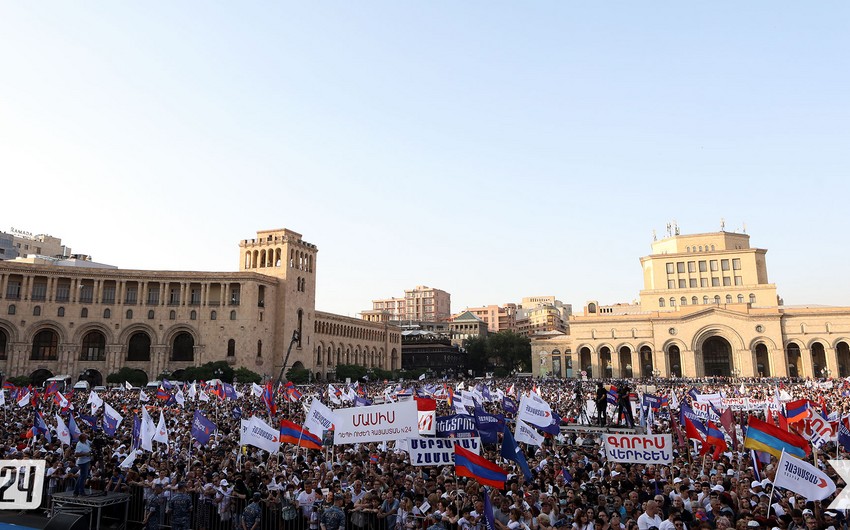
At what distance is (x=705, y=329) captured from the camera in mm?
78312

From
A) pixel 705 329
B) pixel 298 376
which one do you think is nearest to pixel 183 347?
pixel 298 376

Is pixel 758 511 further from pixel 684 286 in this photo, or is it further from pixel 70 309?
pixel 684 286

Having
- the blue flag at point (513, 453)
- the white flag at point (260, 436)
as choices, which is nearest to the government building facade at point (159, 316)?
the white flag at point (260, 436)

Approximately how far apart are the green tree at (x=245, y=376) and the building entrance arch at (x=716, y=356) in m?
56.4

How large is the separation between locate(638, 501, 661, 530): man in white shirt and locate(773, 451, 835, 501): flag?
82.2 inches

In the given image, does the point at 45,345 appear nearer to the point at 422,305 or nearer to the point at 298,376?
the point at 298,376

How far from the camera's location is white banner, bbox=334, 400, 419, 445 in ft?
44.1

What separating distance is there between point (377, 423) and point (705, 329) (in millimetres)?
74840

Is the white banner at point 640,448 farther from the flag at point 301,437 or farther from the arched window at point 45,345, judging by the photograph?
the arched window at point 45,345

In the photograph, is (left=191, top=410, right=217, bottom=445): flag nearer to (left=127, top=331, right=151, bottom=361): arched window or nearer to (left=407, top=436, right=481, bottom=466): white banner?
(left=407, top=436, right=481, bottom=466): white banner

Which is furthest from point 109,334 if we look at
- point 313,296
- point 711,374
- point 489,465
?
point 711,374

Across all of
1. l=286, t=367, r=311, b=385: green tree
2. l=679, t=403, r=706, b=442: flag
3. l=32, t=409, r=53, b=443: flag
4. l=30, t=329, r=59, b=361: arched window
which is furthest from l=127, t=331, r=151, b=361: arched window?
l=679, t=403, r=706, b=442: flag

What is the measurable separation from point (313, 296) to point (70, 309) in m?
27.8

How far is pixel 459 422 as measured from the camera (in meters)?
17.1
